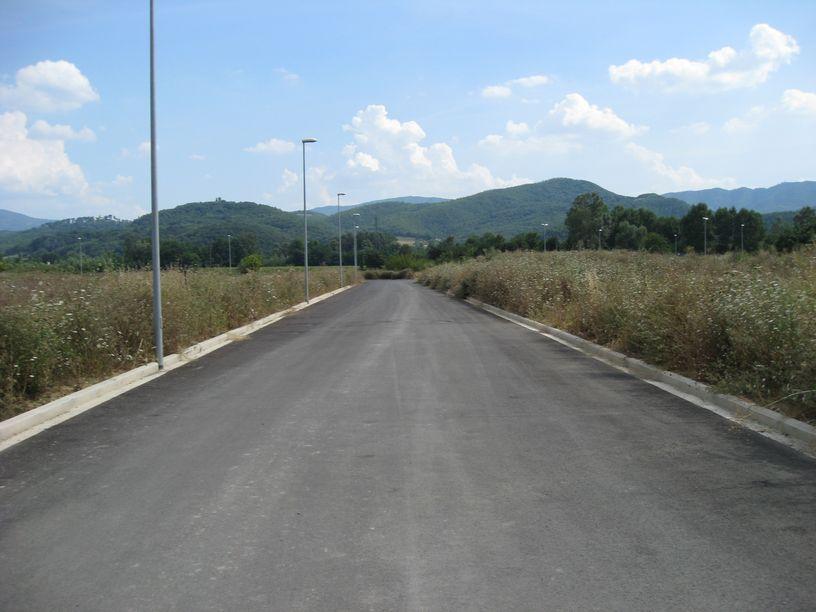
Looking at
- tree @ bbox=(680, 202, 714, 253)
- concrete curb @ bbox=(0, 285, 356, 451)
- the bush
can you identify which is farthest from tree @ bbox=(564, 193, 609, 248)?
concrete curb @ bbox=(0, 285, 356, 451)

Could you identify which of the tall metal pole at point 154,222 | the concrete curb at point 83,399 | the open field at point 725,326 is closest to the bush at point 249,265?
the concrete curb at point 83,399

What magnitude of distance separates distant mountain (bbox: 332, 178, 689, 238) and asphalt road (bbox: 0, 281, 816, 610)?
142718 mm

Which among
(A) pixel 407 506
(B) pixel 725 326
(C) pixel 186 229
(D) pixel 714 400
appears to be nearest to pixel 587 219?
(C) pixel 186 229

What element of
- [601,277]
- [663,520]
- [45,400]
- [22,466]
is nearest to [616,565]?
[663,520]

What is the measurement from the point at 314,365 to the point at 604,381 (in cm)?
524

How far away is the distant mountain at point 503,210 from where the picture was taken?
157 meters

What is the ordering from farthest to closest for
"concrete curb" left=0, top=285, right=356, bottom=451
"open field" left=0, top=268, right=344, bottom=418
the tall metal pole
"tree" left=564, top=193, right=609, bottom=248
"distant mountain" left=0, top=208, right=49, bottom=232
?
"distant mountain" left=0, top=208, right=49, bottom=232, "tree" left=564, top=193, right=609, bottom=248, the tall metal pole, "open field" left=0, top=268, right=344, bottom=418, "concrete curb" left=0, top=285, right=356, bottom=451

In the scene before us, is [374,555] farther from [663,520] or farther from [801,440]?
[801,440]

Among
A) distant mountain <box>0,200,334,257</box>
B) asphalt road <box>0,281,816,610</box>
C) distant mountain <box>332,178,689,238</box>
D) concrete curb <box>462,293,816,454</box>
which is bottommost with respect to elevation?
asphalt road <box>0,281,816,610</box>

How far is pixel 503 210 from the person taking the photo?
165000mm

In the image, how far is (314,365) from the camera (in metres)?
13.2

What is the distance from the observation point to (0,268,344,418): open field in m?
9.41

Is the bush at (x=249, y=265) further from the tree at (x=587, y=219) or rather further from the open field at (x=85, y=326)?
the tree at (x=587, y=219)

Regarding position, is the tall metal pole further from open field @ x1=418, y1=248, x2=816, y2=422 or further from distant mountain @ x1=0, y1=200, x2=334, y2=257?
distant mountain @ x1=0, y1=200, x2=334, y2=257
